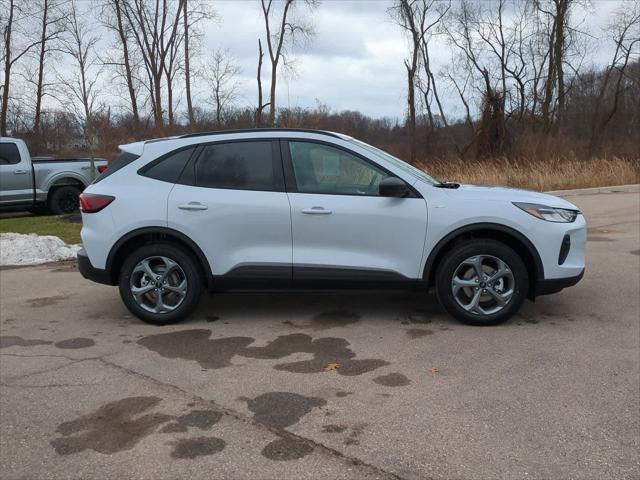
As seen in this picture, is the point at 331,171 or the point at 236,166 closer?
the point at 331,171

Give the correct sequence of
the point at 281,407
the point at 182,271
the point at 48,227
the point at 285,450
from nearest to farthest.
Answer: the point at 285,450
the point at 281,407
the point at 182,271
the point at 48,227

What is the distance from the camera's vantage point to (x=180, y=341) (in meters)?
4.97

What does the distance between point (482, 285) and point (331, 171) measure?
1636 millimetres

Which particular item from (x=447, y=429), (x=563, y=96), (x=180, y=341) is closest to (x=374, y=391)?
(x=447, y=429)

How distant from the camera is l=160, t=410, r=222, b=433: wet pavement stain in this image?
3.37m

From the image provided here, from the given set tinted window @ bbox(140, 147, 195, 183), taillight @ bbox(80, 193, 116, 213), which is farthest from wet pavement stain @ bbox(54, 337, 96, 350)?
tinted window @ bbox(140, 147, 195, 183)

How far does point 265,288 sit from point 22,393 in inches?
81.6

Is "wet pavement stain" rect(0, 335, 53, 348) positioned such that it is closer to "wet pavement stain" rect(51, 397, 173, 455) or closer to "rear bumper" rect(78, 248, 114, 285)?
"rear bumper" rect(78, 248, 114, 285)

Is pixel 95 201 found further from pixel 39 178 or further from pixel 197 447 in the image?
pixel 39 178

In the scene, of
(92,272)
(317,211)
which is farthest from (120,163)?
(317,211)

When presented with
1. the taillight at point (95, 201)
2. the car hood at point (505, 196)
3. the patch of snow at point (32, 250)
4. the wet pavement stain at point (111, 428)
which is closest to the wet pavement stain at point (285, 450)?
the wet pavement stain at point (111, 428)

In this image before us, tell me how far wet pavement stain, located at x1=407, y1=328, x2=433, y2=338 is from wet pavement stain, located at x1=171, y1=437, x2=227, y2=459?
2.22 m

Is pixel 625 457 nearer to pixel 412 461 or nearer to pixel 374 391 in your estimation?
pixel 412 461

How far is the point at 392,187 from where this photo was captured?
4.89 meters
